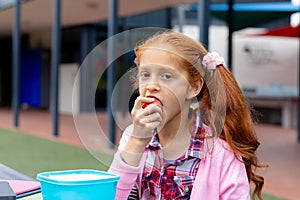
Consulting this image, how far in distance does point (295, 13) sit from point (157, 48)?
12262mm

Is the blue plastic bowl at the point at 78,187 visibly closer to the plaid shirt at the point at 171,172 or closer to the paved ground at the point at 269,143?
the paved ground at the point at 269,143

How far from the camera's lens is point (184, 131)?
1.59 metres

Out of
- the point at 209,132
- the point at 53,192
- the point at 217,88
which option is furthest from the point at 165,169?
the point at 53,192

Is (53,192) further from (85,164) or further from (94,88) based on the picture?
(85,164)

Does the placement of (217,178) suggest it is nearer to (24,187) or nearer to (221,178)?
(221,178)

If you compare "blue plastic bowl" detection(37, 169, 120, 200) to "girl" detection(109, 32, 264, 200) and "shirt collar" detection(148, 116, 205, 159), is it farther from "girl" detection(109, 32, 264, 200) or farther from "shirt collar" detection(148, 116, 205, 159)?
"shirt collar" detection(148, 116, 205, 159)

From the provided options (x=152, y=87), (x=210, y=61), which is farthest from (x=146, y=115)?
(x=210, y=61)

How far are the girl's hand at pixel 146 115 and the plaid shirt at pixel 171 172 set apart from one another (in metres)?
0.29

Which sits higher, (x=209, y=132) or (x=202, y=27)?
(x=202, y=27)

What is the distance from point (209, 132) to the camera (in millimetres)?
1586

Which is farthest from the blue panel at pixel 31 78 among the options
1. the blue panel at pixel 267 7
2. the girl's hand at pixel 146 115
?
the girl's hand at pixel 146 115

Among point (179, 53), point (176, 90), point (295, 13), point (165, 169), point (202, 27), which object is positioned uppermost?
point (295, 13)

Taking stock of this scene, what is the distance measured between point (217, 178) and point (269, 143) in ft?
28.8

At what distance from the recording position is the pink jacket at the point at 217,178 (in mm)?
1532
